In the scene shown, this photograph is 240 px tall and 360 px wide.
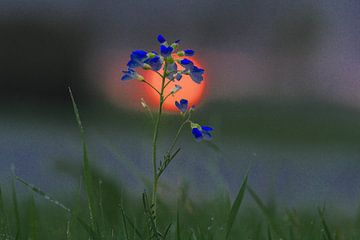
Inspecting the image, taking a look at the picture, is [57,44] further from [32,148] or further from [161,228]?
[161,228]

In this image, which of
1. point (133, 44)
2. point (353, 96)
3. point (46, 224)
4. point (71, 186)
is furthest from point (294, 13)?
point (46, 224)

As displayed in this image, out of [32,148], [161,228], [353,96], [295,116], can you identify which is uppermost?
[353,96]

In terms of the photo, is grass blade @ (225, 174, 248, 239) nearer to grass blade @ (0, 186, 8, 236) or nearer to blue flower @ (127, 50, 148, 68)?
blue flower @ (127, 50, 148, 68)

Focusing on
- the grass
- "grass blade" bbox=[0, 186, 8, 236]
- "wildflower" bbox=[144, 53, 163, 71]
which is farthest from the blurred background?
"wildflower" bbox=[144, 53, 163, 71]

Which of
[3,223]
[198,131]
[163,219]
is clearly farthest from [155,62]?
[163,219]

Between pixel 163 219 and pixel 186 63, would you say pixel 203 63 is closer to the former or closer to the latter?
pixel 163 219

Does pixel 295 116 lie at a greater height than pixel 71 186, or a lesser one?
greater

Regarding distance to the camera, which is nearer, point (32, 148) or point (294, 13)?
point (32, 148)

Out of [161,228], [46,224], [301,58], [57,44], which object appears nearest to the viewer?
[161,228]
